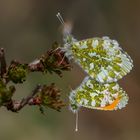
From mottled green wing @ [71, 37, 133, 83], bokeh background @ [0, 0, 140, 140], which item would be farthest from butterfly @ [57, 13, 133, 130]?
bokeh background @ [0, 0, 140, 140]

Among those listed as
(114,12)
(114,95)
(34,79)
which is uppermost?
(114,12)

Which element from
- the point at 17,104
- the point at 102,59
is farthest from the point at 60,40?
the point at 17,104

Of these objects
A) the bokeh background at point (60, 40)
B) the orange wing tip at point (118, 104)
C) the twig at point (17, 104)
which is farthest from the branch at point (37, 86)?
the bokeh background at point (60, 40)

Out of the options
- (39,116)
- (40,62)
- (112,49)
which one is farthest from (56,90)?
(39,116)

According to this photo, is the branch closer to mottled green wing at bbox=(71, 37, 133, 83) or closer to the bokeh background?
mottled green wing at bbox=(71, 37, 133, 83)

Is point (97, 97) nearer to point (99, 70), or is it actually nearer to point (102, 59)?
point (99, 70)

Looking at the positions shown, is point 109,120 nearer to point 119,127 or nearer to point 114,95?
point 119,127
